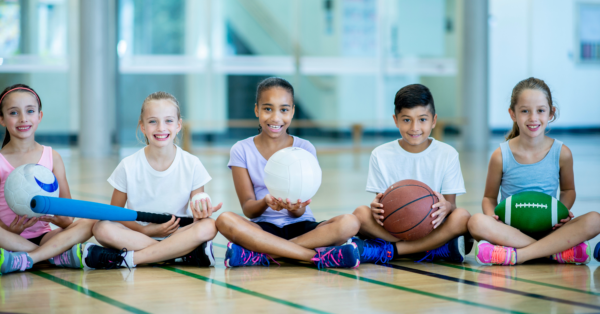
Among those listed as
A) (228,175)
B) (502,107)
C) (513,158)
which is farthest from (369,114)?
(513,158)

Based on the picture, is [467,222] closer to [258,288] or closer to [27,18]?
[258,288]

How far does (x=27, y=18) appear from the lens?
35.5 ft

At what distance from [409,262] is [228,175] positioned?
4194 mm

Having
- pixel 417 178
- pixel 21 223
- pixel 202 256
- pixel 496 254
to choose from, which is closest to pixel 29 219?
pixel 21 223

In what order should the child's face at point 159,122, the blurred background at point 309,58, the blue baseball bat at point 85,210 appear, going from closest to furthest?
the blue baseball bat at point 85,210 → the child's face at point 159,122 → the blurred background at point 309,58

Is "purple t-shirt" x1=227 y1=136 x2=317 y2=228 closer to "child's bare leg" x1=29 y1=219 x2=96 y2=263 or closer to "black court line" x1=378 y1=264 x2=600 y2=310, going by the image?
"black court line" x1=378 y1=264 x2=600 y2=310

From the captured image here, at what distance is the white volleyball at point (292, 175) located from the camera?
2322mm

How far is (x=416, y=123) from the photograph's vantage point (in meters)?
2.58

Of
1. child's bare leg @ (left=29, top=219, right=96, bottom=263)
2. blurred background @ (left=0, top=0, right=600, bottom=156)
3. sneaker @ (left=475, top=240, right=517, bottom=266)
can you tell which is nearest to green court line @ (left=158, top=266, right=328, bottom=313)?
child's bare leg @ (left=29, top=219, right=96, bottom=263)

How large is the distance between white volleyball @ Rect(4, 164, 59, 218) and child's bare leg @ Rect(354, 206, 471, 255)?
50.5 inches

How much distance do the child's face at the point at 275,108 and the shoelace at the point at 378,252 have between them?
637 millimetres

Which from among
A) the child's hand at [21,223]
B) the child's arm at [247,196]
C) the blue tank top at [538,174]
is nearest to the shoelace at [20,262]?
the child's hand at [21,223]

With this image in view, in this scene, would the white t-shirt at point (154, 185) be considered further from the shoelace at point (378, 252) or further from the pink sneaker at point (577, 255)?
the pink sneaker at point (577, 255)

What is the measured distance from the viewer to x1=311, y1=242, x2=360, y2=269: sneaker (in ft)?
7.75
